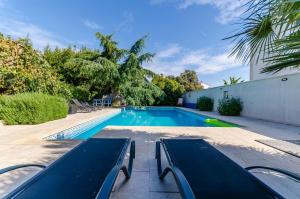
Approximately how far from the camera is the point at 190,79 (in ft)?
128

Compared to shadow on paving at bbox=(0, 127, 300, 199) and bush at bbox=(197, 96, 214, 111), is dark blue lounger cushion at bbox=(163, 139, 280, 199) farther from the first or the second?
bush at bbox=(197, 96, 214, 111)

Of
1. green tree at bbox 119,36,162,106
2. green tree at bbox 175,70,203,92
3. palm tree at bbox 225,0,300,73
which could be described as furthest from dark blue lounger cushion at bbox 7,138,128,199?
green tree at bbox 175,70,203,92

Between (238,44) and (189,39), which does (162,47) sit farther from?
(238,44)

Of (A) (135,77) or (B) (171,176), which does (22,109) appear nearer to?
(B) (171,176)

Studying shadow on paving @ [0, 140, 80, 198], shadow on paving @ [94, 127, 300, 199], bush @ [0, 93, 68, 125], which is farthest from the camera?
bush @ [0, 93, 68, 125]

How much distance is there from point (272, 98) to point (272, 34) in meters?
9.43

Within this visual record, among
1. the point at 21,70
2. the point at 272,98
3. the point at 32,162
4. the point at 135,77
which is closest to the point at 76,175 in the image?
the point at 32,162

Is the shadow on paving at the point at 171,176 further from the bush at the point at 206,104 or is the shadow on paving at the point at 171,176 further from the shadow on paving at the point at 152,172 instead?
Answer: the bush at the point at 206,104

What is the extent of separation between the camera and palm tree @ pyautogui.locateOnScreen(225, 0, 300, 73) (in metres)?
2.54

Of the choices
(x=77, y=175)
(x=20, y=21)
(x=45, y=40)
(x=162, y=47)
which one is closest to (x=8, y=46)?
(x=20, y=21)

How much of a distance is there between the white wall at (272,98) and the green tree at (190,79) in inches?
774

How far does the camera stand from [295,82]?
34.0 feet

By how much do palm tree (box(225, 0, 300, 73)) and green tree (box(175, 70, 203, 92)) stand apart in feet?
104

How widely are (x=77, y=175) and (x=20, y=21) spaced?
790 inches
